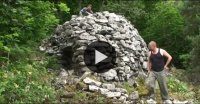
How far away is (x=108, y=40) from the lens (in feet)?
48.3

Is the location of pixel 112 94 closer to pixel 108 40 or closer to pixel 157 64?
pixel 157 64

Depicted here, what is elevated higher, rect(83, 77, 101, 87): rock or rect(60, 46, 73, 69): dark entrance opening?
rect(60, 46, 73, 69): dark entrance opening

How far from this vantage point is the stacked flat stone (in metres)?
14.3

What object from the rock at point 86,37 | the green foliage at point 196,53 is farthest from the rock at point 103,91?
the green foliage at point 196,53

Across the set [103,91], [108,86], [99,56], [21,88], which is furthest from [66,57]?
[21,88]

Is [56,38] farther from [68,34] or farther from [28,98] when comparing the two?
[28,98]

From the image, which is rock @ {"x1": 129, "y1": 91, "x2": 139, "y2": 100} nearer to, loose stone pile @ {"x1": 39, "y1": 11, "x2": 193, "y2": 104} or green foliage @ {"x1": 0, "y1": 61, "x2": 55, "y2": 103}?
loose stone pile @ {"x1": 39, "y1": 11, "x2": 193, "y2": 104}

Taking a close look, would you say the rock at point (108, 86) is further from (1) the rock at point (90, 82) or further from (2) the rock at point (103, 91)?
(2) the rock at point (103, 91)

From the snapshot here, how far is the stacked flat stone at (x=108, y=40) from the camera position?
14.3 m

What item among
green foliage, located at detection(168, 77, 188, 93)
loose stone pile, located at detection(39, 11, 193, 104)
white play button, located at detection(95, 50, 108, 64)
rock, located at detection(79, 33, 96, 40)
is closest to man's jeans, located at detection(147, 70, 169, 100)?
loose stone pile, located at detection(39, 11, 193, 104)

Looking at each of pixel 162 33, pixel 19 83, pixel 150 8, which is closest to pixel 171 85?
pixel 19 83

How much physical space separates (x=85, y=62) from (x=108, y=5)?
16102 millimetres

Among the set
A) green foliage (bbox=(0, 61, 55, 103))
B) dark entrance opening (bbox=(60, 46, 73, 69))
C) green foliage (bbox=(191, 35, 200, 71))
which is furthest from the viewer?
green foliage (bbox=(191, 35, 200, 71))

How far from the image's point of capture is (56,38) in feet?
54.5
